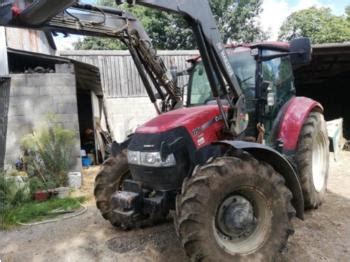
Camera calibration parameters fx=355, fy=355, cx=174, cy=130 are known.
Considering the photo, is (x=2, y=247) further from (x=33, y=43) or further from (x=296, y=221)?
(x=33, y=43)

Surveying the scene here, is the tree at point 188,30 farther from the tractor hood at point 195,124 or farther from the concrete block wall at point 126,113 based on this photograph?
the tractor hood at point 195,124

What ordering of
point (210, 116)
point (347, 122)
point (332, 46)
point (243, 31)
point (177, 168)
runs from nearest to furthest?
point (177, 168) → point (210, 116) → point (332, 46) → point (347, 122) → point (243, 31)

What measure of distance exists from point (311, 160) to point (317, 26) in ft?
68.5

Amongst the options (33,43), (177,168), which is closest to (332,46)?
(177,168)

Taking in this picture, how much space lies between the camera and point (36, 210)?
5.50 meters

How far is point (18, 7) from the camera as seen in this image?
332 centimetres

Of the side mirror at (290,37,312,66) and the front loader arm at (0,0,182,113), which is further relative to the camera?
the side mirror at (290,37,312,66)

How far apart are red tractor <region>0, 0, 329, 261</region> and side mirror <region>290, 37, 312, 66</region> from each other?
0.04 feet

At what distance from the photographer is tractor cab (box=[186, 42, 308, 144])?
168 inches

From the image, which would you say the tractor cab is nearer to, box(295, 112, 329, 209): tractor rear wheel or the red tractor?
the red tractor

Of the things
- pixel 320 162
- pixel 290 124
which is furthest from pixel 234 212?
pixel 320 162

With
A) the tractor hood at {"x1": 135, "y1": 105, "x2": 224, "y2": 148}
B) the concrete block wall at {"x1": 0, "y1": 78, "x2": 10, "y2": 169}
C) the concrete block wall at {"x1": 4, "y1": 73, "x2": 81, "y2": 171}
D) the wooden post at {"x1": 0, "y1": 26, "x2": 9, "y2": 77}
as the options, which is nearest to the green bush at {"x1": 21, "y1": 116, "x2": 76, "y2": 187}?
the concrete block wall at {"x1": 4, "y1": 73, "x2": 81, "y2": 171}

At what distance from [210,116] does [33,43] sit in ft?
28.5

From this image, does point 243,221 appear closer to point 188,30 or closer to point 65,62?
point 65,62
